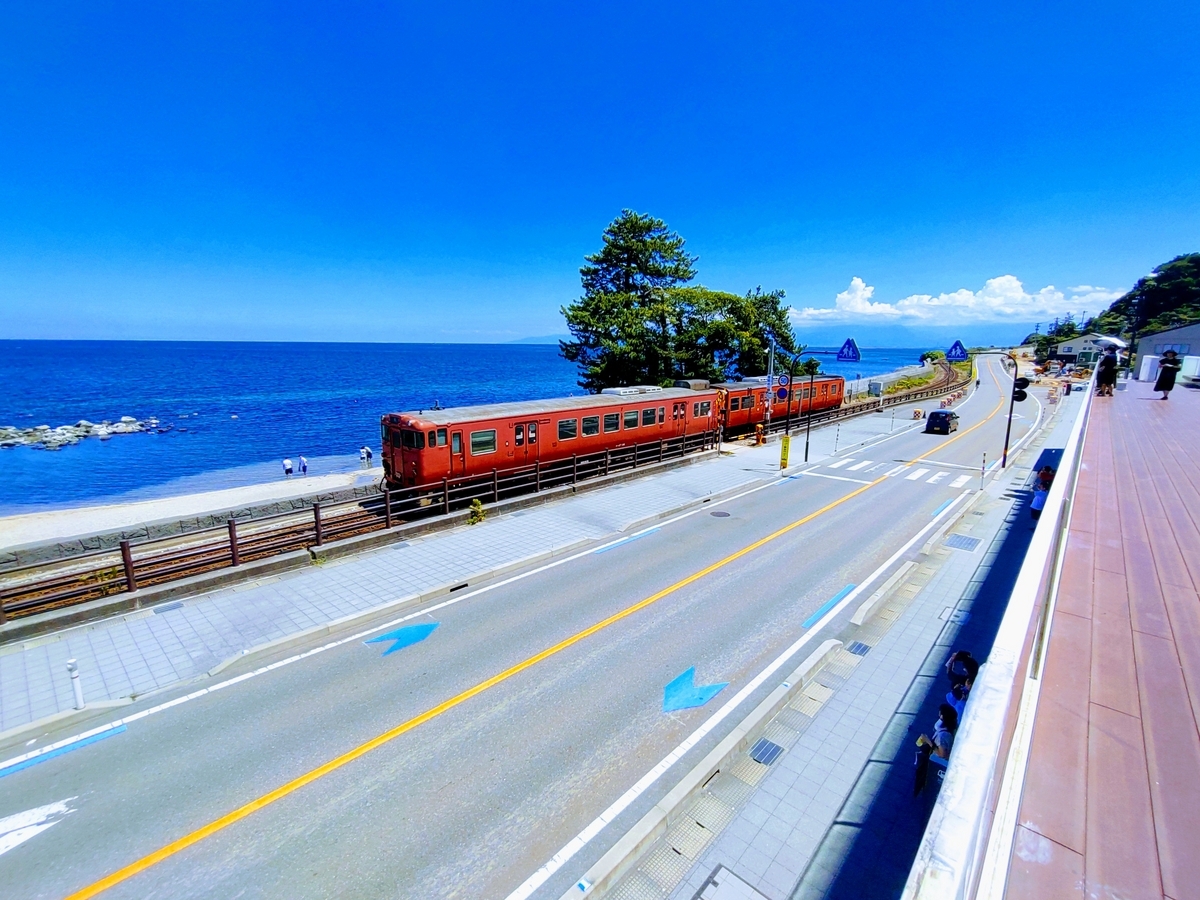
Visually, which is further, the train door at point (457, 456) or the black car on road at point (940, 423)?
the black car on road at point (940, 423)

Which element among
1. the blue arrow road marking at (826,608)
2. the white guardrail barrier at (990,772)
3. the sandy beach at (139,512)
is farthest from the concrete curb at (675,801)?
the sandy beach at (139,512)

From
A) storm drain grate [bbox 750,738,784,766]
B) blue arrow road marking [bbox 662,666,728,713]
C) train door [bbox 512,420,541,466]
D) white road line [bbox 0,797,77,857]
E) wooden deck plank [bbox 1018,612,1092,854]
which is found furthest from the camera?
train door [bbox 512,420,541,466]

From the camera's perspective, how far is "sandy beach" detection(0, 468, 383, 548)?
73.5 feet

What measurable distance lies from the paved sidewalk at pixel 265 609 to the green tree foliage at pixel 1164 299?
103796 mm

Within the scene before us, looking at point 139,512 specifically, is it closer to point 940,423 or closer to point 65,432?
point 65,432

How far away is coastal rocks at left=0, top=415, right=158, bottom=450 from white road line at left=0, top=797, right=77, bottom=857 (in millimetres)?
56490

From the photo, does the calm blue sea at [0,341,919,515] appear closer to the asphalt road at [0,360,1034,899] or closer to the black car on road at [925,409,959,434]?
the asphalt road at [0,360,1034,899]

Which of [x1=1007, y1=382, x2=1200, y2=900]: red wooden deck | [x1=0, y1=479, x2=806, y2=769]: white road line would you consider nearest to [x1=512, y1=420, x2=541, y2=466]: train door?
[x1=0, y1=479, x2=806, y2=769]: white road line

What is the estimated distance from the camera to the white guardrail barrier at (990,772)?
77.9 inches

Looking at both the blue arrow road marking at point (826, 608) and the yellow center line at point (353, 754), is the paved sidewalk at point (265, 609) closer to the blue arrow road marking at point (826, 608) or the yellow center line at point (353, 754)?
the yellow center line at point (353, 754)

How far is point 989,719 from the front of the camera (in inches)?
104

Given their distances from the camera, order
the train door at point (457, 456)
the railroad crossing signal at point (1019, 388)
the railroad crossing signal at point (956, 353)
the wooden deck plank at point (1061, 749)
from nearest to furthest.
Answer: the wooden deck plank at point (1061, 749)
the train door at point (457, 456)
the railroad crossing signal at point (956, 353)
the railroad crossing signal at point (1019, 388)

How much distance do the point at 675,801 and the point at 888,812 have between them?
2.46m

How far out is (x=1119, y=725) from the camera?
131 inches
